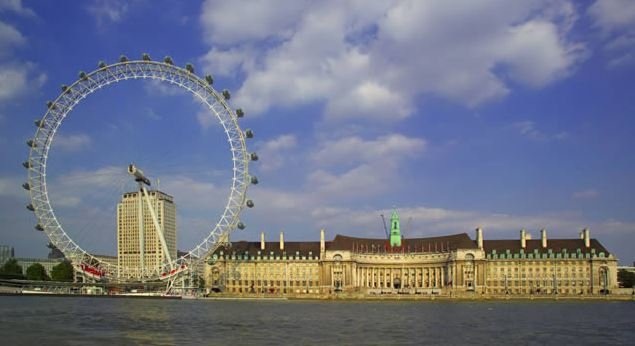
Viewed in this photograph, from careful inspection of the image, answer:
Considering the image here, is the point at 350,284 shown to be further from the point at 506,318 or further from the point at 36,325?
the point at 36,325

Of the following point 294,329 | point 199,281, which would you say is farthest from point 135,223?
point 294,329

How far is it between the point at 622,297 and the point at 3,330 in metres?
122

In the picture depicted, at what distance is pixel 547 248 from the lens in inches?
6245

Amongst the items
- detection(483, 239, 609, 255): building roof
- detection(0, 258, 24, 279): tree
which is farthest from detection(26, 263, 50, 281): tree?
detection(483, 239, 609, 255): building roof

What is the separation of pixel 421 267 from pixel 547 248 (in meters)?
30.2

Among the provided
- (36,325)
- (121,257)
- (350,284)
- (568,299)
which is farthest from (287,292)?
(36,325)

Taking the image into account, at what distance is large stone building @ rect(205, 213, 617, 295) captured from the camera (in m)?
156

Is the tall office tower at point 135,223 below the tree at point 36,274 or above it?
above

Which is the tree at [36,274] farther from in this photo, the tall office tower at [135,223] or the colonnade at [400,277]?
the colonnade at [400,277]

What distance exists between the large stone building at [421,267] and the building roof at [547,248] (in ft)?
0.71

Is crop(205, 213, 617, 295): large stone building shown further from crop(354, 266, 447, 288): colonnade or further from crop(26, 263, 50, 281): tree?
crop(26, 263, 50, 281): tree

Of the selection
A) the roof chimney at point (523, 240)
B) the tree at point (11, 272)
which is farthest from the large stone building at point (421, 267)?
the tree at point (11, 272)

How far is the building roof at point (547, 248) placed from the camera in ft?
514

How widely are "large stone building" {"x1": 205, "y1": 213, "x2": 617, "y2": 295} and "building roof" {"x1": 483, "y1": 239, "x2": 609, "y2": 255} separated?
218mm
